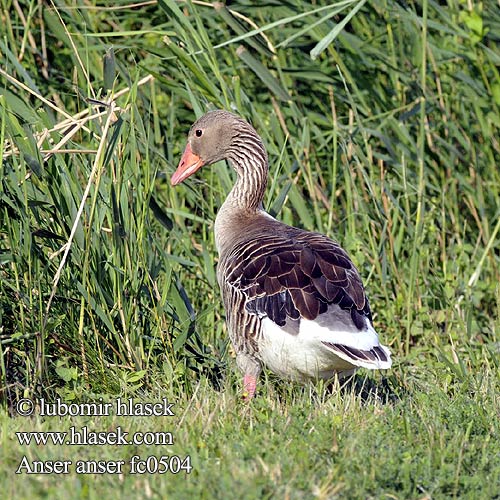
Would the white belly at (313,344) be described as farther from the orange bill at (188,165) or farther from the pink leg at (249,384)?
the orange bill at (188,165)

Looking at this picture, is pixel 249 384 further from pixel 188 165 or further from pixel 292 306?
pixel 188 165

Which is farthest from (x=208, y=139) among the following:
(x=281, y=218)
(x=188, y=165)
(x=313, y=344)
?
(x=313, y=344)

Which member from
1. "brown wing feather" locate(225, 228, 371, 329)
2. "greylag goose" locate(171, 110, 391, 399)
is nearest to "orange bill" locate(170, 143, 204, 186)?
"greylag goose" locate(171, 110, 391, 399)

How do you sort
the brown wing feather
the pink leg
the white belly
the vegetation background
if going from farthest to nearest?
the pink leg, the brown wing feather, the white belly, the vegetation background

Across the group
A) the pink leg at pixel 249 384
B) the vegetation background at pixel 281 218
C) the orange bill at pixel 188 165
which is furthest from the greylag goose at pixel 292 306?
the orange bill at pixel 188 165

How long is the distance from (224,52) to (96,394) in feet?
10.4

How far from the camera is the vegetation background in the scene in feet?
12.5

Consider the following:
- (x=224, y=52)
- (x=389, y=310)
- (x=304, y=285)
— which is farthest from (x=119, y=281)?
(x=224, y=52)

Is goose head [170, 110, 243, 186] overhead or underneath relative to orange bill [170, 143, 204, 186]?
overhead

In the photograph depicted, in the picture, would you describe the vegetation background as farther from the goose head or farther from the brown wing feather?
the brown wing feather

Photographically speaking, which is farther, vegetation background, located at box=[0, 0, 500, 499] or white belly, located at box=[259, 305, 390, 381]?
white belly, located at box=[259, 305, 390, 381]

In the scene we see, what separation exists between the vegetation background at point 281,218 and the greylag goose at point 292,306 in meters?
0.19

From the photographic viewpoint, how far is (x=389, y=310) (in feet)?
20.5

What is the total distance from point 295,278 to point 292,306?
0.17 metres
